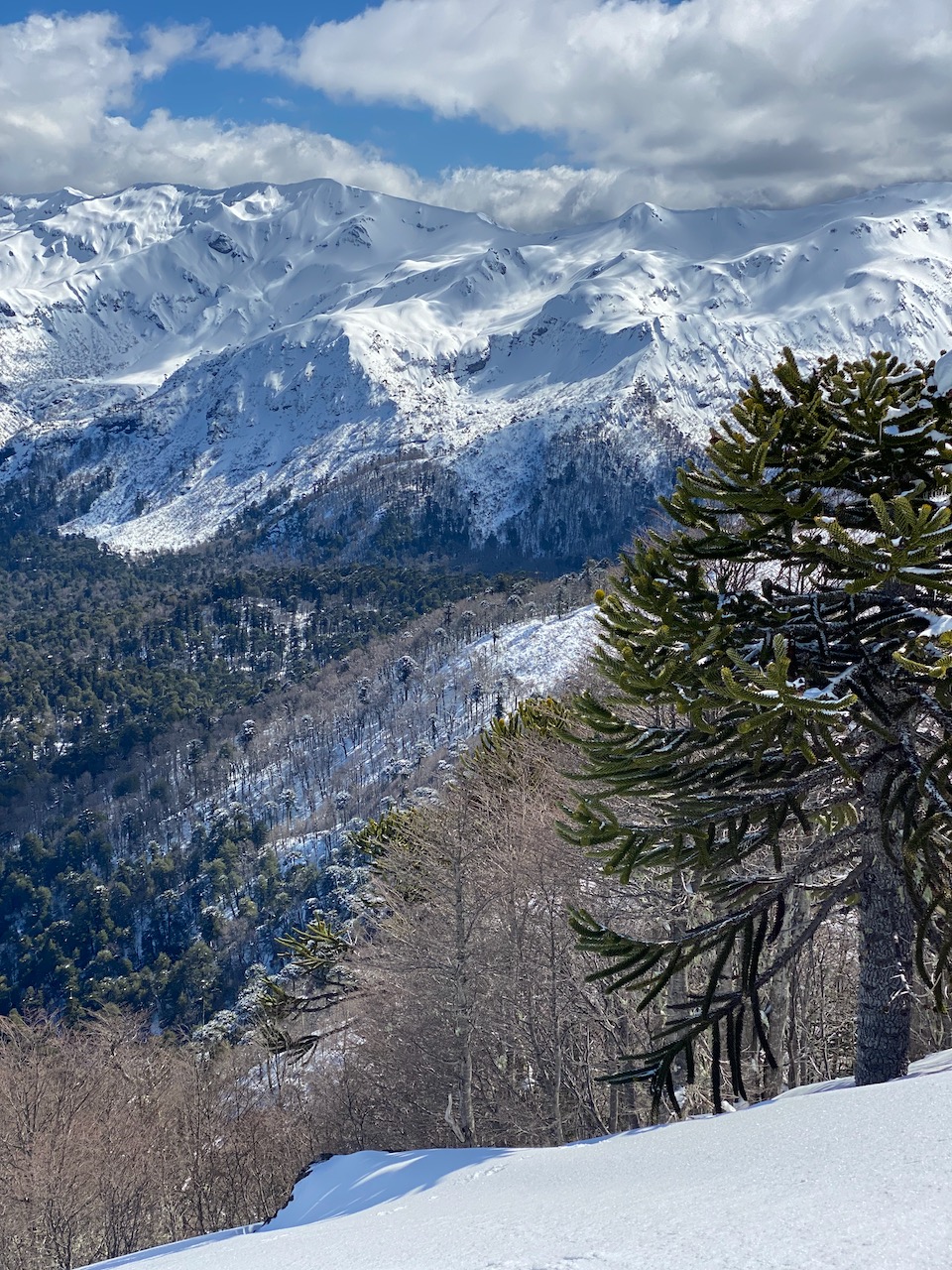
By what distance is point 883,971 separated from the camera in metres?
9.04

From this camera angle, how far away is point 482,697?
140m

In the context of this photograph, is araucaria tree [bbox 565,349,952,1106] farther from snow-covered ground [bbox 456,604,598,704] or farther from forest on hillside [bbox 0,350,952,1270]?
snow-covered ground [bbox 456,604,598,704]

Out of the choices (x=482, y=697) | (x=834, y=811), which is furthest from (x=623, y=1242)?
(x=482, y=697)

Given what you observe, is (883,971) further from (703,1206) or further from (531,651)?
(531,651)

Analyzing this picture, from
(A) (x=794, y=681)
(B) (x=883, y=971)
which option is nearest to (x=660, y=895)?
(B) (x=883, y=971)

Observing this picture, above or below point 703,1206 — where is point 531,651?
above

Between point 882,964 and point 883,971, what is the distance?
0.07 metres

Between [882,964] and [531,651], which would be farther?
[531,651]

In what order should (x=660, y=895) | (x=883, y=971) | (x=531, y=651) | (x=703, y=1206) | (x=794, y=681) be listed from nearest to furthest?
(x=703, y=1206)
(x=794, y=681)
(x=883, y=971)
(x=660, y=895)
(x=531, y=651)

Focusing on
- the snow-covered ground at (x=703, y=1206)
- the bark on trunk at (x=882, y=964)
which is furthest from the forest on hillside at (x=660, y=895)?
the snow-covered ground at (x=703, y=1206)

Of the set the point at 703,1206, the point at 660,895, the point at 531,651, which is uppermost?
the point at 531,651

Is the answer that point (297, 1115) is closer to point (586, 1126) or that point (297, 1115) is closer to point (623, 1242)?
point (586, 1126)

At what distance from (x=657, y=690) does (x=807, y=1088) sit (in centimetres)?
494

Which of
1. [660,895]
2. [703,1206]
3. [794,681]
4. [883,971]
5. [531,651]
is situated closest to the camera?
[703,1206]
